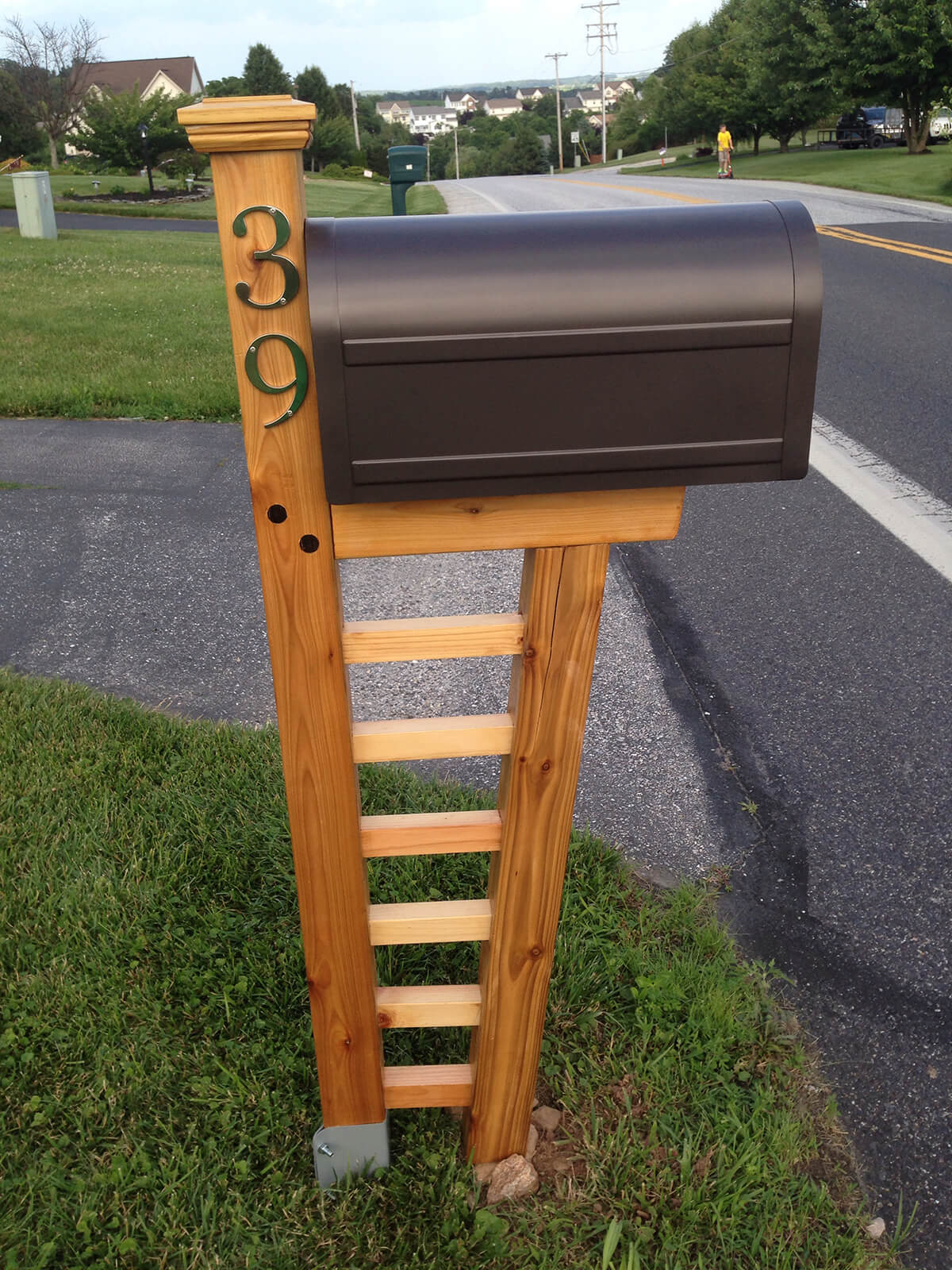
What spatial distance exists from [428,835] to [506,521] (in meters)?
0.60

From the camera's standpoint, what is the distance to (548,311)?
4.04 feet

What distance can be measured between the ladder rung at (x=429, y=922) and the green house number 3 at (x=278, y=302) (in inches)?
36.8

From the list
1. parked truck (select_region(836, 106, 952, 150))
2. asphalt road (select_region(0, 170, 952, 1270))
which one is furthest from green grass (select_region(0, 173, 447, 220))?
parked truck (select_region(836, 106, 952, 150))

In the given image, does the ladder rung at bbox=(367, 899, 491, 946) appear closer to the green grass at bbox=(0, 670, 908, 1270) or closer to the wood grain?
the green grass at bbox=(0, 670, 908, 1270)

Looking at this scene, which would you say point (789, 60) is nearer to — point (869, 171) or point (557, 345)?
point (869, 171)

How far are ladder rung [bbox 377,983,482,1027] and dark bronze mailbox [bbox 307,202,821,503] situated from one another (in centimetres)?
109

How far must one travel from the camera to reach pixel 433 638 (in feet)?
5.10

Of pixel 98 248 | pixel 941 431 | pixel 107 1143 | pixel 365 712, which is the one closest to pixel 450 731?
pixel 107 1143

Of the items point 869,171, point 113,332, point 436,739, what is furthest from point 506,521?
point 869,171

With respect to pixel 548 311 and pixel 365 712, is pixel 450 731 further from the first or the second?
pixel 365 712

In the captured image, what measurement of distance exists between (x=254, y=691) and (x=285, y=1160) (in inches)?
74.4

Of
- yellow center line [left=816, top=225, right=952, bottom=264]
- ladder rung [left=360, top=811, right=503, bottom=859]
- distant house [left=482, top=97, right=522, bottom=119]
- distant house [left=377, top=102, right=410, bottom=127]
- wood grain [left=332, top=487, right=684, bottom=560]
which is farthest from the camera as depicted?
distant house [left=482, top=97, right=522, bottom=119]

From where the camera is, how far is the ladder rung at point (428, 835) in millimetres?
1767

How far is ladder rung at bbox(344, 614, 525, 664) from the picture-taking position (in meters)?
1.55
